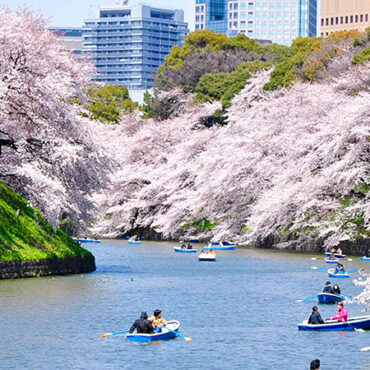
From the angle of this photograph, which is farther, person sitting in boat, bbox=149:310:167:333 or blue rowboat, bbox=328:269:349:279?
blue rowboat, bbox=328:269:349:279

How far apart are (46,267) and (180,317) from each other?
1333cm

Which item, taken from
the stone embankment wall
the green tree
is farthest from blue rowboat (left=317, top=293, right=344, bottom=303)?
the green tree

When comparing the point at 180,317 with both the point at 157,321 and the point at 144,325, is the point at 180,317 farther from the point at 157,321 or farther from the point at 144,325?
the point at 144,325

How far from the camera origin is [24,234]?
168 ft

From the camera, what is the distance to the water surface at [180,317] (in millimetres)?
31203

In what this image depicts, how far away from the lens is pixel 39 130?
5319 centimetres

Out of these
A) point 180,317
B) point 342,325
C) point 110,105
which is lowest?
point 180,317

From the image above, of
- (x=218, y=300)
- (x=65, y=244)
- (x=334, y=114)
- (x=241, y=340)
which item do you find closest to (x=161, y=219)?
(x=334, y=114)

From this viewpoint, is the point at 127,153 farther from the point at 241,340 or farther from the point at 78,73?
the point at 241,340

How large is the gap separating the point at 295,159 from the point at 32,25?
907 inches

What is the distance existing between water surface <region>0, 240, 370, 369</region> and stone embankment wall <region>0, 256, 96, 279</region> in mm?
812

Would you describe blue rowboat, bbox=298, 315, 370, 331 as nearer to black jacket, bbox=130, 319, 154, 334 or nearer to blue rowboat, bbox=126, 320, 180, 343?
blue rowboat, bbox=126, 320, 180, 343

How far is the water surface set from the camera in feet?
102

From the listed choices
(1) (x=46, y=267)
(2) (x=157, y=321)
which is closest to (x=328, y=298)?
(2) (x=157, y=321)
